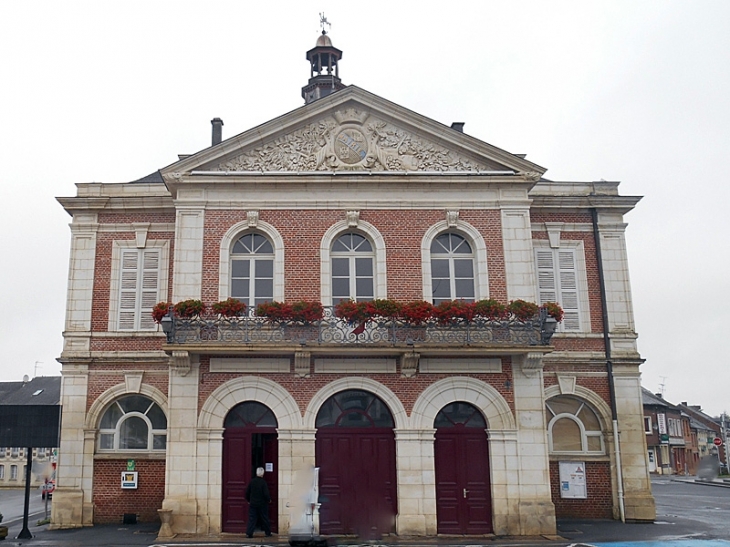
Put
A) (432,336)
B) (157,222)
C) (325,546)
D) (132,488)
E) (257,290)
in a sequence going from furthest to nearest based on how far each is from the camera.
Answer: (157,222) → (132,488) → (257,290) → (432,336) → (325,546)

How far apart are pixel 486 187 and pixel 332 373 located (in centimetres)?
601

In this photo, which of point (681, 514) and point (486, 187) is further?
point (681, 514)

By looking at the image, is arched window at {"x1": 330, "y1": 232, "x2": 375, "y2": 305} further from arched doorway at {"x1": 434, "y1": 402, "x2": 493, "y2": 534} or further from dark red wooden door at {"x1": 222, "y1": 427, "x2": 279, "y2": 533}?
dark red wooden door at {"x1": 222, "y1": 427, "x2": 279, "y2": 533}

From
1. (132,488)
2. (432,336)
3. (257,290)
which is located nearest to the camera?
(432,336)

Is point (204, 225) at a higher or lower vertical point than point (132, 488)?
higher

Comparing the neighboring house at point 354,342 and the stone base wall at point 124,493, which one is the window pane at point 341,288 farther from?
the stone base wall at point 124,493

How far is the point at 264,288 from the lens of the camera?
18.3 m

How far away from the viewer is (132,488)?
19.9 metres

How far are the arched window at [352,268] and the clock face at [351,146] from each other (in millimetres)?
1923

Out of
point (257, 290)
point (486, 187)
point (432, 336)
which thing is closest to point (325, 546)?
point (432, 336)

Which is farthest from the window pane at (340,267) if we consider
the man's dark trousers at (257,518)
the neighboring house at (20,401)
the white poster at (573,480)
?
the neighboring house at (20,401)

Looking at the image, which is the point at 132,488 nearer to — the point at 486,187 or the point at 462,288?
the point at 462,288

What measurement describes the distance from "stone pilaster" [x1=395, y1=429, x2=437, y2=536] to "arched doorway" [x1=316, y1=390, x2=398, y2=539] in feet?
0.80

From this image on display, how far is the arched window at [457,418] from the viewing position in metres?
17.7
